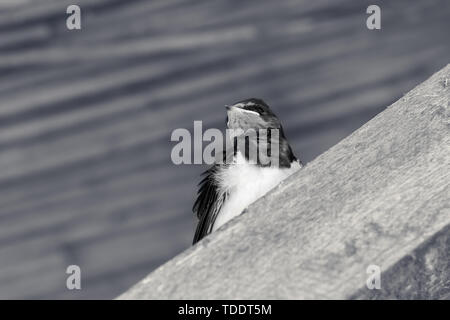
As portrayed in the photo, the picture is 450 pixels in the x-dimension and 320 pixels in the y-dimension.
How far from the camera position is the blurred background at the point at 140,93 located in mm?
2650

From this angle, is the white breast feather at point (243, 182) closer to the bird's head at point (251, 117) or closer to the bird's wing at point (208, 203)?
Result: the bird's wing at point (208, 203)

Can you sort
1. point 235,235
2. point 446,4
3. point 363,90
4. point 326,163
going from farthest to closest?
point 446,4 < point 363,90 < point 326,163 < point 235,235

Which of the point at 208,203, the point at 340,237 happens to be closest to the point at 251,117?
the point at 208,203

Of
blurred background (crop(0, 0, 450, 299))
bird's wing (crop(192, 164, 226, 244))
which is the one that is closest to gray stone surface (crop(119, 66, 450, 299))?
bird's wing (crop(192, 164, 226, 244))

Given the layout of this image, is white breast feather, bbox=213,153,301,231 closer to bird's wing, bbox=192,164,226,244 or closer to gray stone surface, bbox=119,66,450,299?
bird's wing, bbox=192,164,226,244

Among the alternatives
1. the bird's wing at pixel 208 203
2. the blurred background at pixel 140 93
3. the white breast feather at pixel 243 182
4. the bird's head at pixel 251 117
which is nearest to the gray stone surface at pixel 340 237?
the white breast feather at pixel 243 182

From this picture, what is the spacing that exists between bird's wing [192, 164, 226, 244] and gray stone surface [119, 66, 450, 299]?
959 mm

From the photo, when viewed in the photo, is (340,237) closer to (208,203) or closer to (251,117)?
(208,203)

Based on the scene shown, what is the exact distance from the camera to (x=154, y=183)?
9.10ft

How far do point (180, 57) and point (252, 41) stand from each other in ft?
0.81

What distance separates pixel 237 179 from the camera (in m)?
2.23
